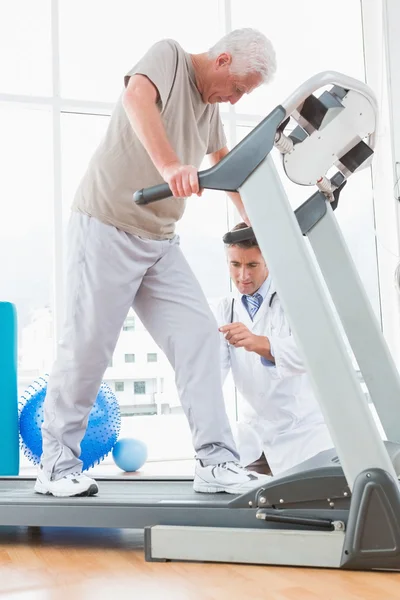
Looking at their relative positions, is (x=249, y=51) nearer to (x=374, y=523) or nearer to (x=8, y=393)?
(x=374, y=523)

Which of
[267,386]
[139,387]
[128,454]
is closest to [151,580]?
[267,386]

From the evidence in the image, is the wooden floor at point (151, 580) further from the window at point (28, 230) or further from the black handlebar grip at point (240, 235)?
the window at point (28, 230)

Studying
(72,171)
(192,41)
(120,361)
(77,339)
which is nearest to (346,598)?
(77,339)

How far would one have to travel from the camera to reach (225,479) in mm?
2020

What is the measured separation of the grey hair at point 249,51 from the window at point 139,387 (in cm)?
302

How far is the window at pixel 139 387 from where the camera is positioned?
475 centimetres

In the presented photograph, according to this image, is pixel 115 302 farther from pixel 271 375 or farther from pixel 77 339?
pixel 271 375

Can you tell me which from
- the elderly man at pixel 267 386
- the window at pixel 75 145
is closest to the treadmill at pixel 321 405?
the elderly man at pixel 267 386

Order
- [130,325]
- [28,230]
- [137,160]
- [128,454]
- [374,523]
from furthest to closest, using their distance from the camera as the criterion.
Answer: [130,325], [28,230], [128,454], [137,160], [374,523]

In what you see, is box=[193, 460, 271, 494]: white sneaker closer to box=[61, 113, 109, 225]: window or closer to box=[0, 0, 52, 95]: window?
box=[61, 113, 109, 225]: window

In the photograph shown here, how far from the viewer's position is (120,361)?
15.4ft

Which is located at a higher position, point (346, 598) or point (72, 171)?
point (72, 171)

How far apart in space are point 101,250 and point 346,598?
3.66 ft

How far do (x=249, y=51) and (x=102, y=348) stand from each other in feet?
2.95
